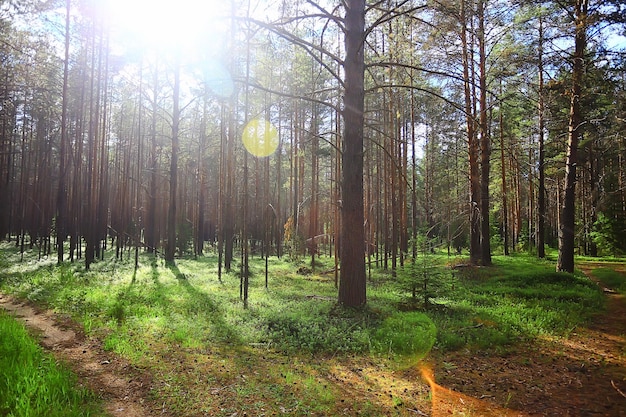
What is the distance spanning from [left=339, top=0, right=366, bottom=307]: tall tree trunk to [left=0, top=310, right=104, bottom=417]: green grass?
5286mm

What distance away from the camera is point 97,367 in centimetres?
530

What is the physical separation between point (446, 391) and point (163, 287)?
9.65 meters

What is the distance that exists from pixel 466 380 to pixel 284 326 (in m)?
3.65

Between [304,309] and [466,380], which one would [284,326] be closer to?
[304,309]

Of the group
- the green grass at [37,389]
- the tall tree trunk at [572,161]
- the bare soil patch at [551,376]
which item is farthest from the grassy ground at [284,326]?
the tall tree trunk at [572,161]

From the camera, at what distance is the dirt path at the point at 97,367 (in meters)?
4.27

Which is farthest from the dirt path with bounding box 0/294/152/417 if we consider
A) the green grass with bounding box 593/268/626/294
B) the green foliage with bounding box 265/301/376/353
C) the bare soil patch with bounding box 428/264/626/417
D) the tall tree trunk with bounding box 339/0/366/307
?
the green grass with bounding box 593/268/626/294

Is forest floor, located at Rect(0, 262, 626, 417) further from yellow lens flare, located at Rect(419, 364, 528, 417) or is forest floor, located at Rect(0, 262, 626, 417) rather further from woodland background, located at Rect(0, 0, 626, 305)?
woodland background, located at Rect(0, 0, 626, 305)

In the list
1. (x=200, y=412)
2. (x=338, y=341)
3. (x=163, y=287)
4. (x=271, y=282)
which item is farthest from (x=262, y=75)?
(x=200, y=412)

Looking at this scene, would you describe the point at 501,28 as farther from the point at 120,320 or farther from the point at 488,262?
the point at 120,320

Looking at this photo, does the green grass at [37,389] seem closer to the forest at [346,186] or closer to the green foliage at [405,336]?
the forest at [346,186]

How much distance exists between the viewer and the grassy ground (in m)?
4.60

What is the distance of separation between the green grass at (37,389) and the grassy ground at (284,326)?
0.90m

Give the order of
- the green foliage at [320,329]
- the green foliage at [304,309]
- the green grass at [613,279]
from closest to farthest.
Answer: the green foliage at [320,329]
the green foliage at [304,309]
the green grass at [613,279]
